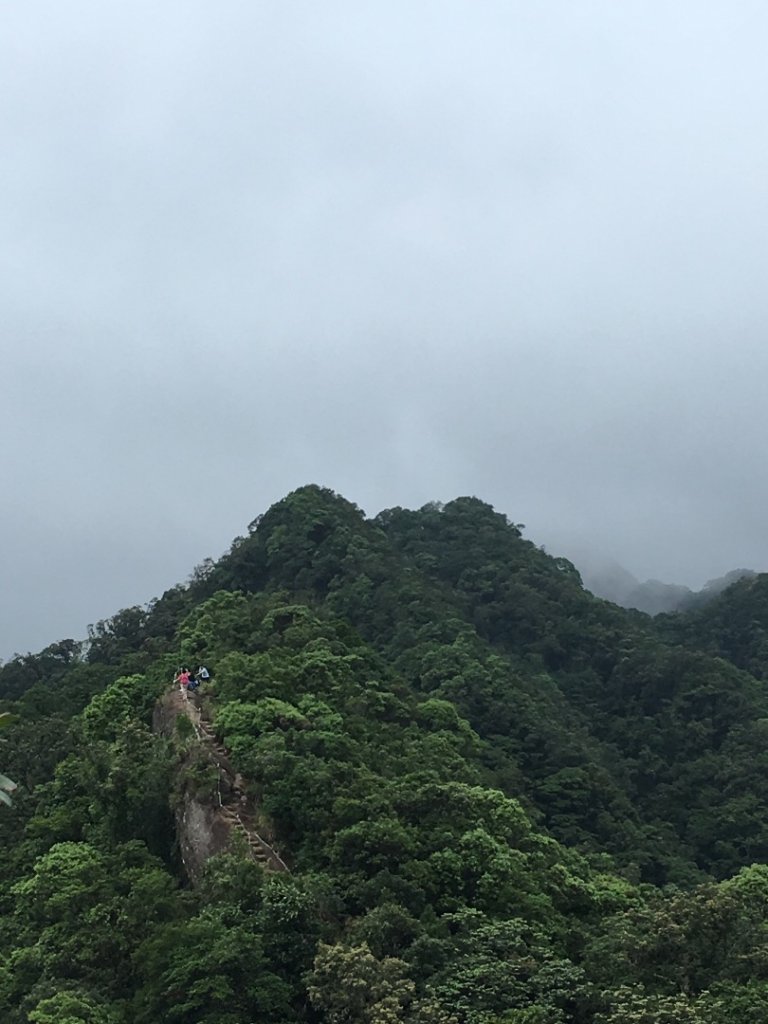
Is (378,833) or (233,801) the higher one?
(233,801)

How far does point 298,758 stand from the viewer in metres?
24.0

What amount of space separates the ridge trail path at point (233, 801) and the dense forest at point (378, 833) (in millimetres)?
247

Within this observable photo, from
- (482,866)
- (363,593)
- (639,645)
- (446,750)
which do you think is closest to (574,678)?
(639,645)

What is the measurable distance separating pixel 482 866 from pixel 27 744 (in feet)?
55.2

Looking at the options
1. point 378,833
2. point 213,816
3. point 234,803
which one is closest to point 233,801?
point 234,803

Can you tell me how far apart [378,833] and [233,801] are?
4.80m

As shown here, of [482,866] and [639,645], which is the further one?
[639,645]

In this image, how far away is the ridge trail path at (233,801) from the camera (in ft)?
72.9

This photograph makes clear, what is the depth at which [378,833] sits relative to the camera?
20906mm

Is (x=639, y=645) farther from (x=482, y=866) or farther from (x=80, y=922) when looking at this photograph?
(x=80, y=922)

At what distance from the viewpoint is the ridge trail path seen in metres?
22.2

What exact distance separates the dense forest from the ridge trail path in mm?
247

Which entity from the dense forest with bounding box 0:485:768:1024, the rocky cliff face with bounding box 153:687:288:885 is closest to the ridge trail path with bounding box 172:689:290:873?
the rocky cliff face with bounding box 153:687:288:885

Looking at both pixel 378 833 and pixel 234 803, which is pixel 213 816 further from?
pixel 378 833
